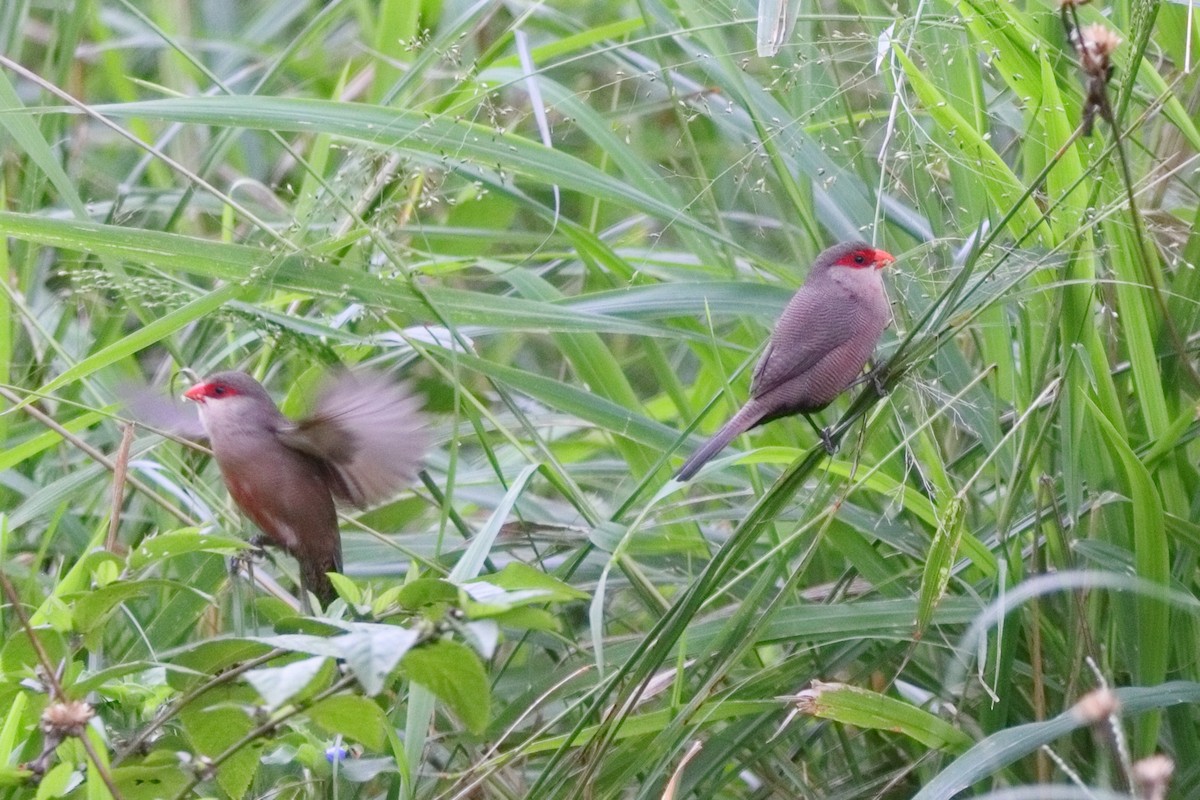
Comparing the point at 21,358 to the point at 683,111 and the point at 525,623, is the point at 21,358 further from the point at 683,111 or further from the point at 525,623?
the point at 525,623

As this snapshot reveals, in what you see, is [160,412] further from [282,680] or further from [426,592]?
[282,680]

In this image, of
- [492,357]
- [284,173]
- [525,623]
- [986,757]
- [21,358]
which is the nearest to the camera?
[525,623]

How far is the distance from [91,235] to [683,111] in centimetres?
112

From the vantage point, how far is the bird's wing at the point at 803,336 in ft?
8.26

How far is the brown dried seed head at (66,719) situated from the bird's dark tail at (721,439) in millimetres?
1184

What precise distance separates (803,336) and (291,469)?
1.11 metres

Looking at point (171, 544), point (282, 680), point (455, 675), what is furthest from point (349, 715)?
point (171, 544)

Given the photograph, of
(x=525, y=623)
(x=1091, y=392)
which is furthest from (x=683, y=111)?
(x=525, y=623)

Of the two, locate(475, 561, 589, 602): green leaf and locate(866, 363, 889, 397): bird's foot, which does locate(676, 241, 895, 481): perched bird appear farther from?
locate(475, 561, 589, 602): green leaf

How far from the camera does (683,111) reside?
2668mm

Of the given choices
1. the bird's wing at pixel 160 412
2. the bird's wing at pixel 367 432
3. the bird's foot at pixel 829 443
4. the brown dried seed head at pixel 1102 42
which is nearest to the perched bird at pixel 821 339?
the bird's foot at pixel 829 443

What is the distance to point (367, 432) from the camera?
8.36ft

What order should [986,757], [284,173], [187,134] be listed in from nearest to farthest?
[986,757] < [187,134] < [284,173]

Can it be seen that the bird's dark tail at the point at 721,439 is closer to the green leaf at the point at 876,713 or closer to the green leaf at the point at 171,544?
the green leaf at the point at 876,713
